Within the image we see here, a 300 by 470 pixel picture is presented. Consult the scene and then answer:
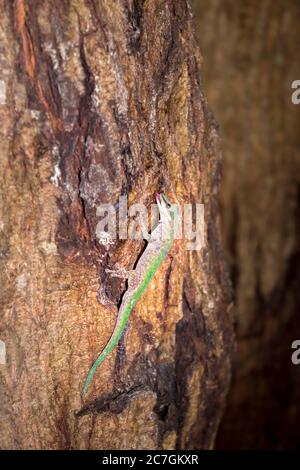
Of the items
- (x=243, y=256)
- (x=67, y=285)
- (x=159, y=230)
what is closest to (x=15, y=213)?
(x=67, y=285)

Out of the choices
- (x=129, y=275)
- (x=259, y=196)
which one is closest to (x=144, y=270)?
(x=129, y=275)

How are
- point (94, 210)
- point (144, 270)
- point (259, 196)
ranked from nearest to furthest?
point (94, 210) < point (144, 270) < point (259, 196)

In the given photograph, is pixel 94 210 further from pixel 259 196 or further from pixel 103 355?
pixel 259 196

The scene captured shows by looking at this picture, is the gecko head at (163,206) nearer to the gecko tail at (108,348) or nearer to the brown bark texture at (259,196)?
the gecko tail at (108,348)

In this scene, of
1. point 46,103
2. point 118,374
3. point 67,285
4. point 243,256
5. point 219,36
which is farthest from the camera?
point 243,256
